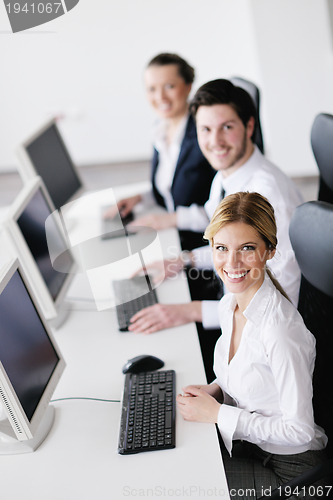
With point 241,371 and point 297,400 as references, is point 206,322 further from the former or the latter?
point 297,400

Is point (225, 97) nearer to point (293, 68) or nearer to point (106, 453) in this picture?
point (106, 453)

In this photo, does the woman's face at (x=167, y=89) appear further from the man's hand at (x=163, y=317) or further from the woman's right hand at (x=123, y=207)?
the man's hand at (x=163, y=317)

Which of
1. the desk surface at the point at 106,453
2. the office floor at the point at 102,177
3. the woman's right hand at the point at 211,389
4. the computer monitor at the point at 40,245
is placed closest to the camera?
the desk surface at the point at 106,453

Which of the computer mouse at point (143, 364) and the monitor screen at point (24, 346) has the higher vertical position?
the monitor screen at point (24, 346)

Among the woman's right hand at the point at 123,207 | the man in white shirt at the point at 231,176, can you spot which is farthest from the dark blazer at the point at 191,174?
the man in white shirt at the point at 231,176

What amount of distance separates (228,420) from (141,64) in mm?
4092

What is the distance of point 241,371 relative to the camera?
1.24 m

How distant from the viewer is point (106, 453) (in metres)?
1.19

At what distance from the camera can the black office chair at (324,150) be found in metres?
1.84

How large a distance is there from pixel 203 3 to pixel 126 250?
131 inches

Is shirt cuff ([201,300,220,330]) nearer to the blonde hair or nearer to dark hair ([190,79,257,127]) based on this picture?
the blonde hair

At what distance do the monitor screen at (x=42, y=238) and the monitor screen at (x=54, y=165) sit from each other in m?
0.49

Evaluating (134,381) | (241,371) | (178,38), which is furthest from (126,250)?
(178,38)

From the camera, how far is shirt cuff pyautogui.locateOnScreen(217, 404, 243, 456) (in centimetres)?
121
